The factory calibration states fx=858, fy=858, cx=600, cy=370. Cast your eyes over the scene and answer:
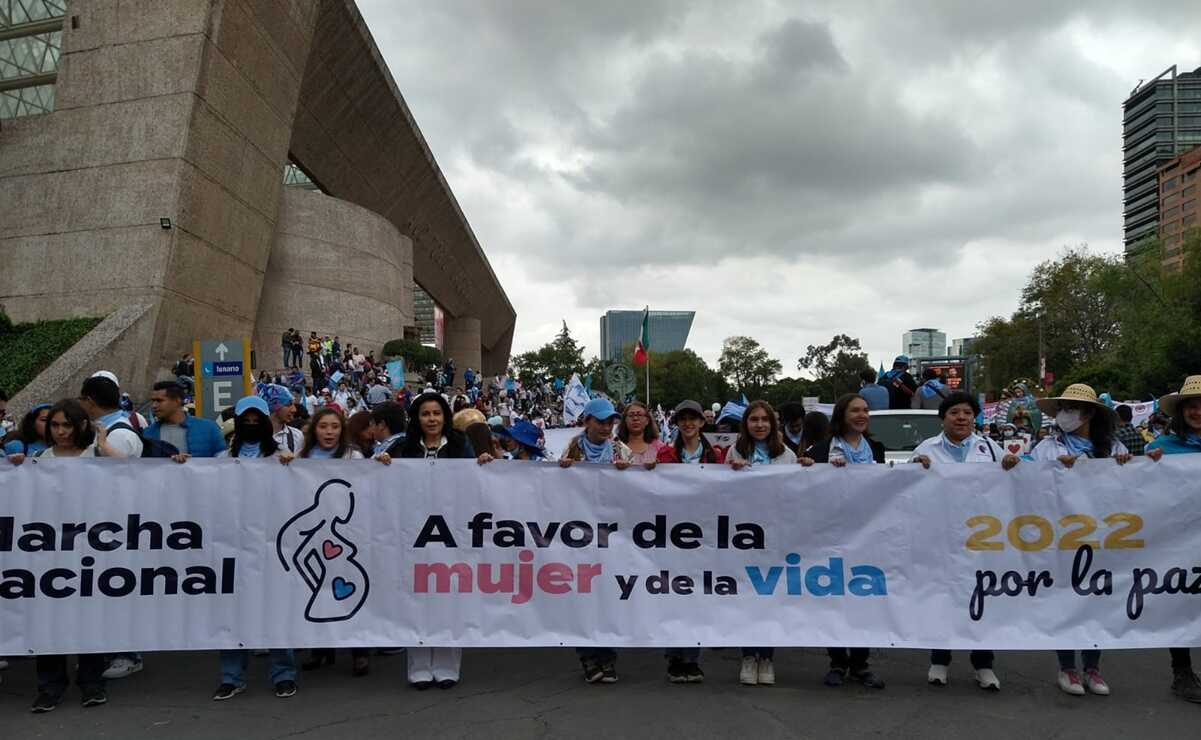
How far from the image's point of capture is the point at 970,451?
17.0 feet

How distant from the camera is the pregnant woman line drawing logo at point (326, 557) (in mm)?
4996

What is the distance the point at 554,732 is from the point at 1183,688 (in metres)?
3.43

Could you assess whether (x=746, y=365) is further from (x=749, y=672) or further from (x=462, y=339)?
(x=749, y=672)

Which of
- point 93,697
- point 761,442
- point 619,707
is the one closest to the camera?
point 619,707

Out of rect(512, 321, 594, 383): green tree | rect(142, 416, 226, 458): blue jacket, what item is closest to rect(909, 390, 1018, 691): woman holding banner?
rect(142, 416, 226, 458): blue jacket

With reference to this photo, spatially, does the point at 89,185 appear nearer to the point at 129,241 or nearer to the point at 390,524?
the point at 129,241

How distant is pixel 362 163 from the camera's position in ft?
120

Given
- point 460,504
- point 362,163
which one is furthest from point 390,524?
point 362,163

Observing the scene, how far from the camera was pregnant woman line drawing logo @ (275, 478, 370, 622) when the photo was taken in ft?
16.4

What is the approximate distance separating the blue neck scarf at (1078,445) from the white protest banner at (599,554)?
0.37 ft

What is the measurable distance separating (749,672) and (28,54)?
30.6 meters

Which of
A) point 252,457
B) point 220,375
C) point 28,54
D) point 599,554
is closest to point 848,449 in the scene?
point 599,554

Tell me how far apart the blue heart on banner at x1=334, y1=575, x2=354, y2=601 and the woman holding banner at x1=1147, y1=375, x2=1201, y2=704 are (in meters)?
4.66

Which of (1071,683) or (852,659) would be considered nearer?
(1071,683)
